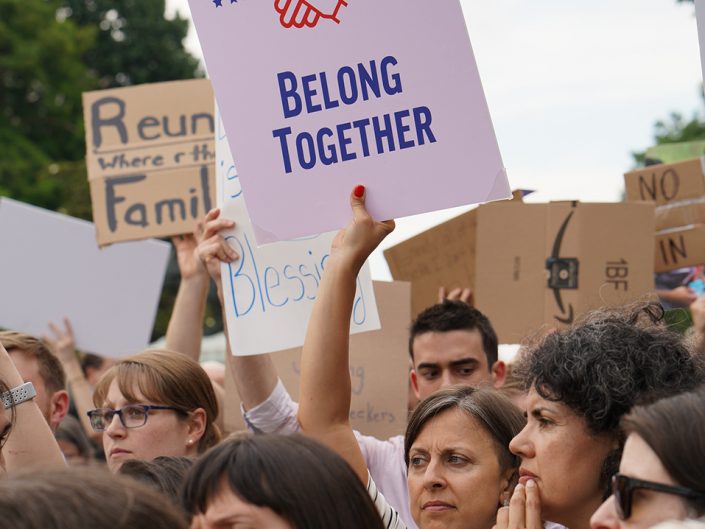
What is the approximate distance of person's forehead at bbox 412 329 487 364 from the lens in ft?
14.5

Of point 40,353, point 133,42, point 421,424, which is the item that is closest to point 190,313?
point 40,353

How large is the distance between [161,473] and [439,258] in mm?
2566

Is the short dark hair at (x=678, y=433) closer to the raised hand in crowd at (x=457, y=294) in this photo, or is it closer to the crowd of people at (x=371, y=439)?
the crowd of people at (x=371, y=439)

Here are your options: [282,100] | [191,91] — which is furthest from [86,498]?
[191,91]

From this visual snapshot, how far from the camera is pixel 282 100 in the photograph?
320 cm

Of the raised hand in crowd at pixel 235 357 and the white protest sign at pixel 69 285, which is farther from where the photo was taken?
the white protest sign at pixel 69 285

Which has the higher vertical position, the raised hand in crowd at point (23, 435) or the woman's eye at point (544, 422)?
the raised hand in crowd at point (23, 435)

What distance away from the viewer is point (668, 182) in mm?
5527

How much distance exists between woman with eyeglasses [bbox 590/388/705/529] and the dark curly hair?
40 cm

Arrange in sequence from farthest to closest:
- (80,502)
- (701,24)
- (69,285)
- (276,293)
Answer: (69,285)
(276,293)
(701,24)
(80,502)

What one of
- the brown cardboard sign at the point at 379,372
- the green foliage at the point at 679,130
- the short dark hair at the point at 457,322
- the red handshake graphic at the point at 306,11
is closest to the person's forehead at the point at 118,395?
the brown cardboard sign at the point at 379,372

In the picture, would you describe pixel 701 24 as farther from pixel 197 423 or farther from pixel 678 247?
pixel 678 247

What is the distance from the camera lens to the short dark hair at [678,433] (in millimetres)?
2051

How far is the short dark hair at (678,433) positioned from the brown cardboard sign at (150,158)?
10.9 feet
